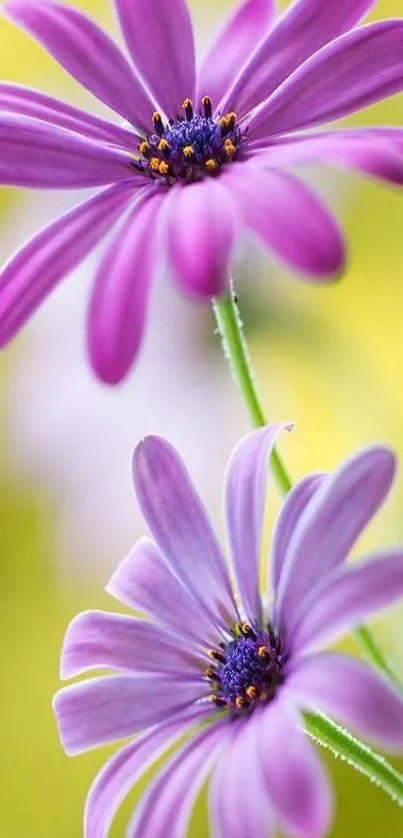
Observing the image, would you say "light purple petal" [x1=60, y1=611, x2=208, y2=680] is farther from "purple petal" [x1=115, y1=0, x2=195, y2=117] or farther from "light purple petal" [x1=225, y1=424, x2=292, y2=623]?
"purple petal" [x1=115, y1=0, x2=195, y2=117]

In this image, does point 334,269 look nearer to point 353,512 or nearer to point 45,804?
point 353,512

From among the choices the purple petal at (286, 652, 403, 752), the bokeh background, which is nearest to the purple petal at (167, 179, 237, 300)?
the purple petal at (286, 652, 403, 752)

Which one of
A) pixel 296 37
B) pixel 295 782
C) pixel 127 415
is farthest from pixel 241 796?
pixel 127 415

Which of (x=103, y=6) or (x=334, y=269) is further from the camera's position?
(x=103, y=6)

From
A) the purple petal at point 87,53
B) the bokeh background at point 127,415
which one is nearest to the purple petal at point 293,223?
the purple petal at point 87,53

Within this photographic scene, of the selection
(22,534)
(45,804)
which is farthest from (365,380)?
(45,804)
